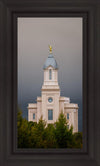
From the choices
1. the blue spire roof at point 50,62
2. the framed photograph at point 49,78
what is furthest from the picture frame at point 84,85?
the blue spire roof at point 50,62

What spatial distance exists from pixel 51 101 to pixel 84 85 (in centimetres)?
A: 27

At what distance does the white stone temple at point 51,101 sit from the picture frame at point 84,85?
0.56 feet

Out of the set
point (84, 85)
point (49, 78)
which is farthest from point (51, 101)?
point (84, 85)

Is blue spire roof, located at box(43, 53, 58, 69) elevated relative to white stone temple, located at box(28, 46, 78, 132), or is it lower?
elevated

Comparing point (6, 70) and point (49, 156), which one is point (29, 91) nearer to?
point (6, 70)

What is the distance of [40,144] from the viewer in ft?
4.50

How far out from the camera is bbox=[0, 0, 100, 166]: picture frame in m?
1.17

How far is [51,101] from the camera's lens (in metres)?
1.40

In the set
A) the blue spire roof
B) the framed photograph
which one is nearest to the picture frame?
the framed photograph

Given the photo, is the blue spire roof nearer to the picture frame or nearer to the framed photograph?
the framed photograph

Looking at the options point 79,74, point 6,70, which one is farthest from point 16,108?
point 79,74

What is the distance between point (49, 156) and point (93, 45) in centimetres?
73

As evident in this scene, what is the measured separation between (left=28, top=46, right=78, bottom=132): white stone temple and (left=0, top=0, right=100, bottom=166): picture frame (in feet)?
0.56

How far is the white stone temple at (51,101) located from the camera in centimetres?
140
